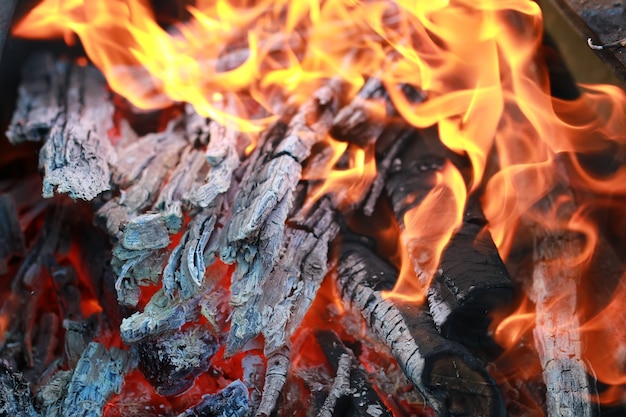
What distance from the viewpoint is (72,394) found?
168 centimetres

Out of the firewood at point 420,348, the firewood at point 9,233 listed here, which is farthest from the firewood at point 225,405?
the firewood at point 9,233

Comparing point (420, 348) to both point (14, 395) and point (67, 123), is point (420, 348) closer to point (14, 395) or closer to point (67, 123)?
point (14, 395)

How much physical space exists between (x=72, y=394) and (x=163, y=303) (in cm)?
34

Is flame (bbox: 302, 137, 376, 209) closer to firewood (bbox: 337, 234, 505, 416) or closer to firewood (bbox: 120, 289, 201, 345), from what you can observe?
firewood (bbox: 337, 234, 505, 416)

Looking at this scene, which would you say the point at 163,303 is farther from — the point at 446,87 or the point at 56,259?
the point at 446,87

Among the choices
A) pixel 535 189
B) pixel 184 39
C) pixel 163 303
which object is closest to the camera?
pixel 163 303

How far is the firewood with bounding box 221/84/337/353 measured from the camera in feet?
5.53

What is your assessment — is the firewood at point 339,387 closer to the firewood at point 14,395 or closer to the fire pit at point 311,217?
the fire pit at point 311,217

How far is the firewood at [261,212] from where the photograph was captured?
5.53 feet

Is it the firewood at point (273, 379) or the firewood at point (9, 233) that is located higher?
the firewood at point (273, 379)

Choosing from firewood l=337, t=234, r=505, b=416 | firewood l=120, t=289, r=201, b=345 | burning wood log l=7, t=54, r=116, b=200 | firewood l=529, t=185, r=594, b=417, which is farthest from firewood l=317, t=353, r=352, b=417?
burning wood log l=7, t=54, r=116, b=200

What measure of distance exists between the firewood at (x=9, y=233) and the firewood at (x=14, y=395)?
571 mm

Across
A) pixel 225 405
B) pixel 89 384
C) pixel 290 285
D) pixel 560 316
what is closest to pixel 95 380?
pixel 89 384

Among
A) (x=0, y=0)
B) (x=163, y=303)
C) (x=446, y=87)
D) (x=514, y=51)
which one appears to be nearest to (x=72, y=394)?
(x=163, y=303)
